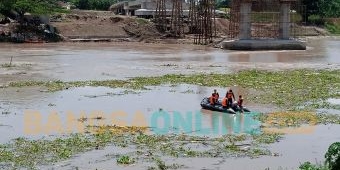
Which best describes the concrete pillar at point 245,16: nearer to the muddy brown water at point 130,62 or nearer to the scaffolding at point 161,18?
the muddy brown water at point 130,62

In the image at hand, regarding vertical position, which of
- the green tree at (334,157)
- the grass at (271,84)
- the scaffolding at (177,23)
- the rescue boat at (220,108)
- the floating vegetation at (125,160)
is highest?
the scaffolding at (177,23)

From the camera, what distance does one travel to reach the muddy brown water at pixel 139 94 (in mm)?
12523

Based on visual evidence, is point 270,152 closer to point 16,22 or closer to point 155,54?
point 155,54

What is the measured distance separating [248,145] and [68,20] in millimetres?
52696

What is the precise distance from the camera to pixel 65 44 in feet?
182

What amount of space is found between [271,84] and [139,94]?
665cm

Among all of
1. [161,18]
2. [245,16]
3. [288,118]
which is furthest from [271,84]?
[161,18]

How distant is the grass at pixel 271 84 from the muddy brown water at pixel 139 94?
1003mm

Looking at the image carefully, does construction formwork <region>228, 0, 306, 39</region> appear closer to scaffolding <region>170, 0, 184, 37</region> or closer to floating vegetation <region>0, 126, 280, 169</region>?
scaffolding <region>170, 0, 184, 37</region>

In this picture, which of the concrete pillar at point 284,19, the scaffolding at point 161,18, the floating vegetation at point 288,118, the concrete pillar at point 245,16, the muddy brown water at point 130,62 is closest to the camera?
the floating vegetation at point 288,118

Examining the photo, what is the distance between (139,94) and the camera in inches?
885

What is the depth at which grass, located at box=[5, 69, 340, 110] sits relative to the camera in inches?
824

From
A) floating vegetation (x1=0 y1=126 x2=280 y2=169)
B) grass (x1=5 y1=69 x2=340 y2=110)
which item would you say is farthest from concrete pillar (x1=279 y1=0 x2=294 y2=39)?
floating vegetation (x1=0 y1=126 x2=280 y2=169)

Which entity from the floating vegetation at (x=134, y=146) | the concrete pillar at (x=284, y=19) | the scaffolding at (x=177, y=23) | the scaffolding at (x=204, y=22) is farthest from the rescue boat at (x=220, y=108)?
the scaffolding at (x=177, y=23)
